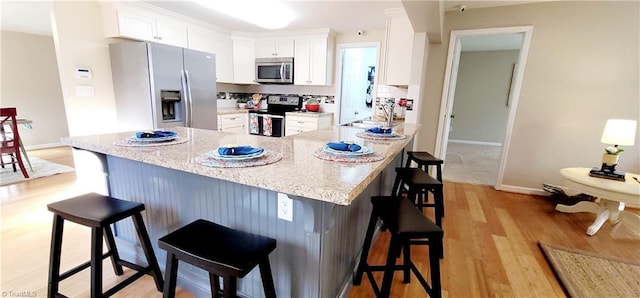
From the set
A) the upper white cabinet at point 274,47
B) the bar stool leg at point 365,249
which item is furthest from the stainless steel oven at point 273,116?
the bar stool leg at point 365,249

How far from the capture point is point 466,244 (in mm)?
2242

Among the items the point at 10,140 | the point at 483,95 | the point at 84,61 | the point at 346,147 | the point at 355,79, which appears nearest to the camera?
the point at 346,147

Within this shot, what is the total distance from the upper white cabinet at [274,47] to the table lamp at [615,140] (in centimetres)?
405

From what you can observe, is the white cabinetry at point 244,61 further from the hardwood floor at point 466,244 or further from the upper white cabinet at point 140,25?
the hardwood floor at point 466,244

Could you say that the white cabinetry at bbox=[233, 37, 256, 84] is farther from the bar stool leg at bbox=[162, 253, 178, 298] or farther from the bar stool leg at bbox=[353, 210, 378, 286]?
the bar stool leg at bbox=[162, 253, 178, 298]

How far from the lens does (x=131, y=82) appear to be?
10.1ft

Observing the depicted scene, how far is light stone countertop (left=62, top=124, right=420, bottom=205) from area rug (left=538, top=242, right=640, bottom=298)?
152 centimetres

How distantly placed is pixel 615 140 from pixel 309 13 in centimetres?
349

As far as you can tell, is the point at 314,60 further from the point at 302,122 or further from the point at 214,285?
the point at 214,285

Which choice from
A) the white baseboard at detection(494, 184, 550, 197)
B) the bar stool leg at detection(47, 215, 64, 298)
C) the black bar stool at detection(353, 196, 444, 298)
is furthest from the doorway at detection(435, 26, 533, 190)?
the bar stool leg at detection(47, 215, 64, 298)

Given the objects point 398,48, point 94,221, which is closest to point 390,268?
point 94,221

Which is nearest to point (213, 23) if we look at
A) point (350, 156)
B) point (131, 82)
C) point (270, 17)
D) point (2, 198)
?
point (270, 17)

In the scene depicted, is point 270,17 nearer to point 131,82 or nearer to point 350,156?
point 131,82

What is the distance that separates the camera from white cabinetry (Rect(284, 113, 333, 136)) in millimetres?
4234
